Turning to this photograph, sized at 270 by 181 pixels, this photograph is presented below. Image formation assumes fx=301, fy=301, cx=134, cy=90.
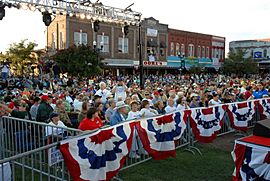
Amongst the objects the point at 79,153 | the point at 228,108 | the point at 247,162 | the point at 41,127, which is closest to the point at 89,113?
the point at 41,127

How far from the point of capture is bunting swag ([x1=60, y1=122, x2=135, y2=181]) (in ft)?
15.2

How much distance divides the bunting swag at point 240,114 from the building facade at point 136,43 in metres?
22.9

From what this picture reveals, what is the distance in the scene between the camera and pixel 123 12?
824 inches

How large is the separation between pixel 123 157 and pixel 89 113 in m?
1.44

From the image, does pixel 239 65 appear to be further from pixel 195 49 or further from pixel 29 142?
pixel 29 142

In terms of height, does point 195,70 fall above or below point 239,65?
below

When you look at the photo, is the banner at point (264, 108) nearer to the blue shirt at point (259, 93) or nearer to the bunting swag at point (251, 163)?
the blue shirt at point (259, 93)

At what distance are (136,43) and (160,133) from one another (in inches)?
1498

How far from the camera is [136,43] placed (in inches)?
1738

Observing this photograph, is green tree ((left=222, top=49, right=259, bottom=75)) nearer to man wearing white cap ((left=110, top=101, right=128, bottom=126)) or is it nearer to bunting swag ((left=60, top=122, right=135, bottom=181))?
man wearing white cap ((left=110, top=101, right=128, bottom=126))

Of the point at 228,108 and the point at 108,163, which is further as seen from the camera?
the point at 228,108

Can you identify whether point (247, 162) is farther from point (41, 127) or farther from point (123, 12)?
point (123, 12)

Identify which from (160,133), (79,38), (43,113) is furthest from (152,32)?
(160,133)

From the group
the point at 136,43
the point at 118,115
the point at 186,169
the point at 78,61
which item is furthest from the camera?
the point at 136,43
